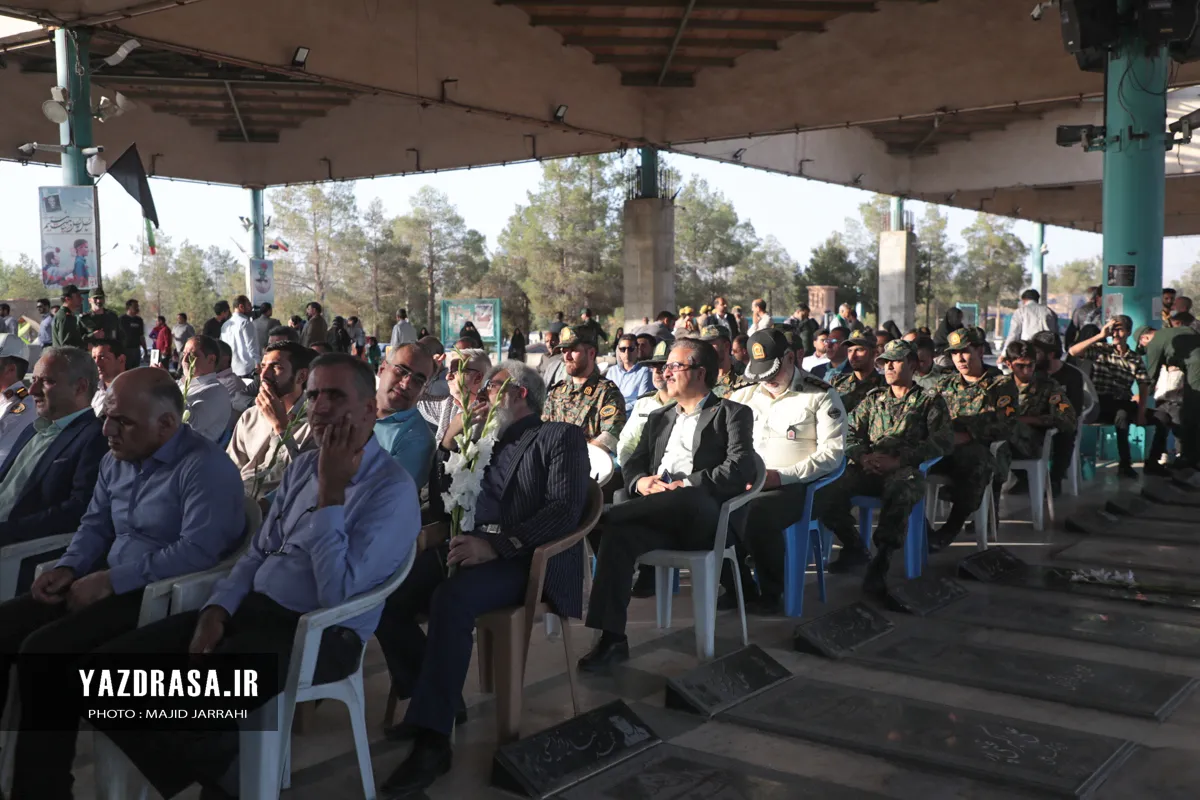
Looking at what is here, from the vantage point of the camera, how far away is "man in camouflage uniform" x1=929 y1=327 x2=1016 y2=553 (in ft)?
18.5

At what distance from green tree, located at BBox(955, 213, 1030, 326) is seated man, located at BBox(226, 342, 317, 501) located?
5463 centimetres

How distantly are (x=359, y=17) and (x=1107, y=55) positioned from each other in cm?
769

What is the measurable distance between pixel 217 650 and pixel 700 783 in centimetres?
131

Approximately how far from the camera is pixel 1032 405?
650 centimetres

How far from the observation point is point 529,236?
4400 centimetres

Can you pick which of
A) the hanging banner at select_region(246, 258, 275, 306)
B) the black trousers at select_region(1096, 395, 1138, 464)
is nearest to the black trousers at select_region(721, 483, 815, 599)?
the black trousers at select_region(1096, 395, 1138, 464)

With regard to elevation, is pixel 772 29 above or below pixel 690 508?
above

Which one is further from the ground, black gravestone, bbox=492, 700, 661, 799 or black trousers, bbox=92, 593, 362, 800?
black trousers, bbox=92, 593, 362, 800

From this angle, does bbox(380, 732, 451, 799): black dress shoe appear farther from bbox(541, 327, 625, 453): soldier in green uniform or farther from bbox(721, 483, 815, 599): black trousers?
bbox(541, 327, 625, 453): soldier in green uniform

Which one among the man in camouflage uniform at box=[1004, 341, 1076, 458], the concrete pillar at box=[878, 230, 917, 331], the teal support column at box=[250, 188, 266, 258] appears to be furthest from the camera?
the concrete pillar at box=[878, 230, 917, 331]

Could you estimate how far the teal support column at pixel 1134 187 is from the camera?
30.6ft

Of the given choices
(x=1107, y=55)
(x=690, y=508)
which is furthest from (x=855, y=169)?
(x=690, y=508)

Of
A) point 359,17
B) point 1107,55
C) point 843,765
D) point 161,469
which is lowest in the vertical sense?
point 843,765

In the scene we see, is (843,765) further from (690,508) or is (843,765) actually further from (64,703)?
(64,703)
